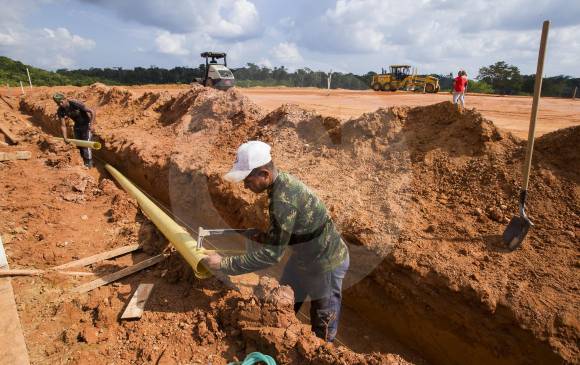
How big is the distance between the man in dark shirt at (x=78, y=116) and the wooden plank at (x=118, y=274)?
16.2 feet

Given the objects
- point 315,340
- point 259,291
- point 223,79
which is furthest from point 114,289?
point 223,79

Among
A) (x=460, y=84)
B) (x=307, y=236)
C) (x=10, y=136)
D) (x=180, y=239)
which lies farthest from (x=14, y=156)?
(x=460, y=84)

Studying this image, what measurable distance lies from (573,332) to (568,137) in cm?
280

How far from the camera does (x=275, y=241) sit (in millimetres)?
2598

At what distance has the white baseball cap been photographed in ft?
7.95

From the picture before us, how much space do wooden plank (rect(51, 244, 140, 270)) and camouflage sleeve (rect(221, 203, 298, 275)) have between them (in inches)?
108

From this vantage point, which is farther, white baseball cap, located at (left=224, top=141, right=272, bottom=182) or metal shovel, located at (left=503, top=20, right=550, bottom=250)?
metal shovel, located at (left=503, top=20, right=550, bottom=250)

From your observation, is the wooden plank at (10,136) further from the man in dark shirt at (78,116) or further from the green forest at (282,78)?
the green forest at (282,78)

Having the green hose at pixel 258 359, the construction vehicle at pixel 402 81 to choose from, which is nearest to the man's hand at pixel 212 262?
the green hose at pixel 258 359

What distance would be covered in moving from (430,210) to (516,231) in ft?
3.38

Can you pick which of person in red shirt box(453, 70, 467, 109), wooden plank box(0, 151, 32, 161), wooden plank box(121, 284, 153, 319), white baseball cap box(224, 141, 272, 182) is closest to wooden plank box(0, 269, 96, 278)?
wooden plank box(121, 284, 153, 319)

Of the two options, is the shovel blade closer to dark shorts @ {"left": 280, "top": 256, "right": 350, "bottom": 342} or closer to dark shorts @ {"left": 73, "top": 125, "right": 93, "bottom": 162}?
dark shorts @ {"left": 280, "top": 256, "right": 350, "bottom": 342}

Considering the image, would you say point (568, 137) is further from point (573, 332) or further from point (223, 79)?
point (223, 79)

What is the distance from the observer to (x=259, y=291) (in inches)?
135
